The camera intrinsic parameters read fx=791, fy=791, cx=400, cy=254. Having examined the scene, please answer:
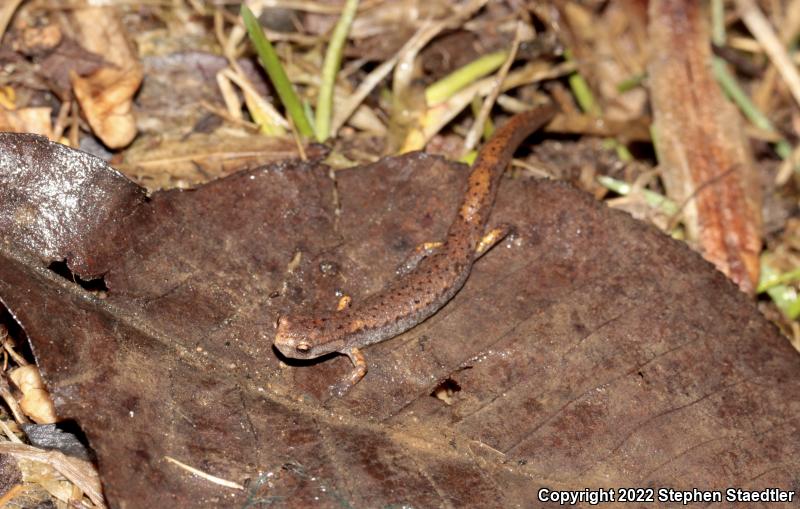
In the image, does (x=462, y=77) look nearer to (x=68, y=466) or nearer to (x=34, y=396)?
(x=34, y=396)

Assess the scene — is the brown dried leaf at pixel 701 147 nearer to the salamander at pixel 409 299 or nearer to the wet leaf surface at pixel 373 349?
the wet leaf surface at pixel 373 349

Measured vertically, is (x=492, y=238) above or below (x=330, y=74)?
below

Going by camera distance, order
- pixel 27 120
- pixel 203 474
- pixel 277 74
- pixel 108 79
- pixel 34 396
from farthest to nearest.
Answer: pixel 108 79 → pixel 277 74 → pixel 27 120 → pixel 34 396 → pixel 203 474

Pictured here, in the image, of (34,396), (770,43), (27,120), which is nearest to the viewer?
(34,396)

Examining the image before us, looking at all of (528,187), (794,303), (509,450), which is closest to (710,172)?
(794,303)

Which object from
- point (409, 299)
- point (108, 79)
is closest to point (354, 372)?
point (409, 299)

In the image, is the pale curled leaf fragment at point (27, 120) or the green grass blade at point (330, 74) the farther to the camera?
the green grass blade at point (330, 74)

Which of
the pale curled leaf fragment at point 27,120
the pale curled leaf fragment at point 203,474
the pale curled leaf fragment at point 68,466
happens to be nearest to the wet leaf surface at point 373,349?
the pale curled leaf fragment at point 203,474

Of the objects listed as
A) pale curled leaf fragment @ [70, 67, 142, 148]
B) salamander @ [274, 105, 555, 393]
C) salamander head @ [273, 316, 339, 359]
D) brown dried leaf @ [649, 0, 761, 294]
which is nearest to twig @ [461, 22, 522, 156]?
salamander @ [274, 105, 555, 393]
